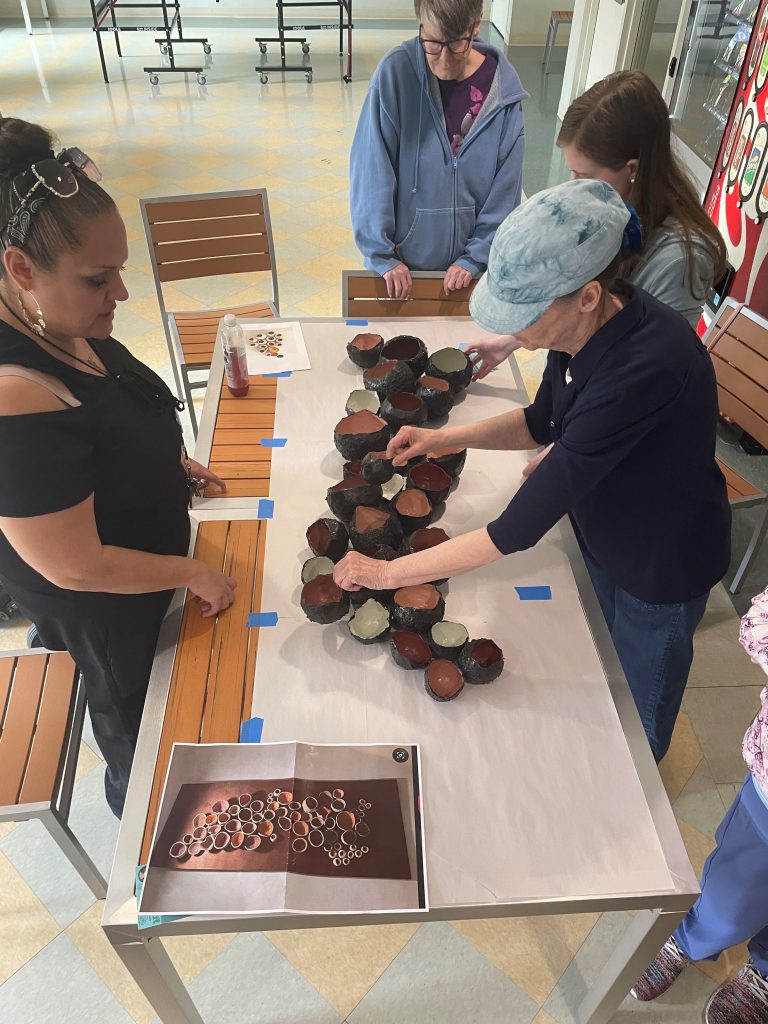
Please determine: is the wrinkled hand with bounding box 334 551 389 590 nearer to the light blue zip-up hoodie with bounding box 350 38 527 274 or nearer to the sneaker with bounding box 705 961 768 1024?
the sneaker with bounding box 705 961 768 1024

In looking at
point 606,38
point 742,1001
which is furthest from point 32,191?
point 606,38

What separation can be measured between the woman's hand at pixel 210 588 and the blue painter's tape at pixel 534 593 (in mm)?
620

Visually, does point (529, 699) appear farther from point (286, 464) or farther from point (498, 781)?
point (286, 464)

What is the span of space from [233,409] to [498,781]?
4.13 feet

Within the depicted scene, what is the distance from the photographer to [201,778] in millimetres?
1223

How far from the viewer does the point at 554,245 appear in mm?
1107

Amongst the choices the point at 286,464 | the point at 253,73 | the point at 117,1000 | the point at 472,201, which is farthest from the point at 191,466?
the point at 253,73

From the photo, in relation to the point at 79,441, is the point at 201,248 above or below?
below

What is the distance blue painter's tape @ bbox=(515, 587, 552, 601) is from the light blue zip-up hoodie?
1345mm

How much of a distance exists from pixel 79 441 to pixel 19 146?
0.45 meters

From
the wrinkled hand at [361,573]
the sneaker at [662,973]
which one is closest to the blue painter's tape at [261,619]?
the wrinkled hand at [361,573]

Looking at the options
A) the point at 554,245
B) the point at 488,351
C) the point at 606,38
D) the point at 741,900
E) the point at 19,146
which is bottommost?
the point at 741,900

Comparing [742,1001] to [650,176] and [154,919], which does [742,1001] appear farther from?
[650,176]

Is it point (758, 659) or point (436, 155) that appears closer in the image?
point (758, 659)
